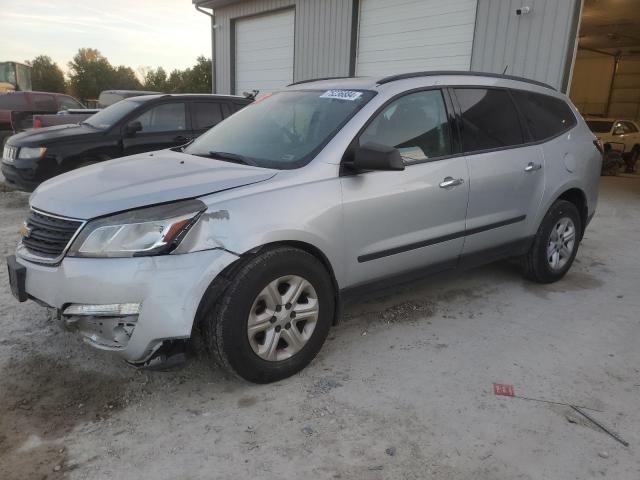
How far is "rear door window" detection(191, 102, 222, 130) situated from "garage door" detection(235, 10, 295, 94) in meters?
5.12

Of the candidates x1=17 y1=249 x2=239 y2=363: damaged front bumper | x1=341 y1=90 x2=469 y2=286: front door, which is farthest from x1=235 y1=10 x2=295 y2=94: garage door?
x1=17 y1=249 x2=239 y2=363: damaged front bumper

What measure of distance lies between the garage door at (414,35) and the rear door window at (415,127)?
5.60m

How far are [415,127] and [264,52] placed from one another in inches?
420

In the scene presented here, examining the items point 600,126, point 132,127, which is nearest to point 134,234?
point 132,127

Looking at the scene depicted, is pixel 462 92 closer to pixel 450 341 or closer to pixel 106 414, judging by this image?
pixel 450 341

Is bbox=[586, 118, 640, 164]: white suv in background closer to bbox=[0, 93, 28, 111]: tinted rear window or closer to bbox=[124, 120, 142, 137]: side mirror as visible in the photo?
bbox=[124, 120, 142, 137]: side mirror

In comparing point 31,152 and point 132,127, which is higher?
point 132,127

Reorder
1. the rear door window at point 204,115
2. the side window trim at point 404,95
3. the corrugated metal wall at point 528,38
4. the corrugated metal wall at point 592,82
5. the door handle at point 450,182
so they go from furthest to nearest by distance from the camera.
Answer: the corrugated metal wall at point 592,82, the rear door window at point 204,115, the corrugated metal wall at point 528,38, the door handle at point 450,182, the side window trim at point 404,95

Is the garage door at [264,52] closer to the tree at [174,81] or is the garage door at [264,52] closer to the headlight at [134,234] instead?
the headlight at [134,234]

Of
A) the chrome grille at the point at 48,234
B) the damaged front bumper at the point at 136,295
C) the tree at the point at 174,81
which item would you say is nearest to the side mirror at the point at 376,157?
the damaged front bumper at the point at 136,295

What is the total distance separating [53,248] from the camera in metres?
2.72

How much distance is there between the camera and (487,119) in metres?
3.99

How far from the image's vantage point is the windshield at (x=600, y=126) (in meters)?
15.5

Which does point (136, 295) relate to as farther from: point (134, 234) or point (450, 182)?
point (450, 182)
